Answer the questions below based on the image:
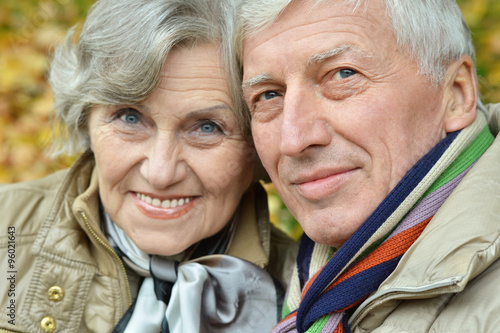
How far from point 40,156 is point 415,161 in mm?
4389

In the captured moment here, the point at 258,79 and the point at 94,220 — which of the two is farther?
the point at 94,220

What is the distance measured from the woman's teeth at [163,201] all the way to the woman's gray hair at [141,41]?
0.44m

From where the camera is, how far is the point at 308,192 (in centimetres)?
235

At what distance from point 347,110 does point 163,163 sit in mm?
854

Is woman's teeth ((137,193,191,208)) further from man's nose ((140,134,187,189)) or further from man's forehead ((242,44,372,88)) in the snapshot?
man's forehead ((242,44,372,88))

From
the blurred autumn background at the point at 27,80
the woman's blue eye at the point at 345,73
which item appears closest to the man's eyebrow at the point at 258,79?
the woman's blue eye at the point at 345,73

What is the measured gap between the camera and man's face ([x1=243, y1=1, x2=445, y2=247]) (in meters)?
2.23

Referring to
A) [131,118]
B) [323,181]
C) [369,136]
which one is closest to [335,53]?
[369,136]

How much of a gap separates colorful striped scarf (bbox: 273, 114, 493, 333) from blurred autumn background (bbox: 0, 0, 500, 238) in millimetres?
2654

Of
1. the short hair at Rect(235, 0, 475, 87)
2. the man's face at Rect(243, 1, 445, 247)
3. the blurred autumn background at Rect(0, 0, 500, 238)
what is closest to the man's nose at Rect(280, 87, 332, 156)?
the man's face at Rect(243, 1, 445, 247)

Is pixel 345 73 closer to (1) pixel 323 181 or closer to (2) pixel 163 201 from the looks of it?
(1) pixel 323 181

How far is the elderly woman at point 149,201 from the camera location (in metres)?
2.61

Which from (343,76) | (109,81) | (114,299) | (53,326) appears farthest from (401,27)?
(53,326)

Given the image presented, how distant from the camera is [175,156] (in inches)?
104
